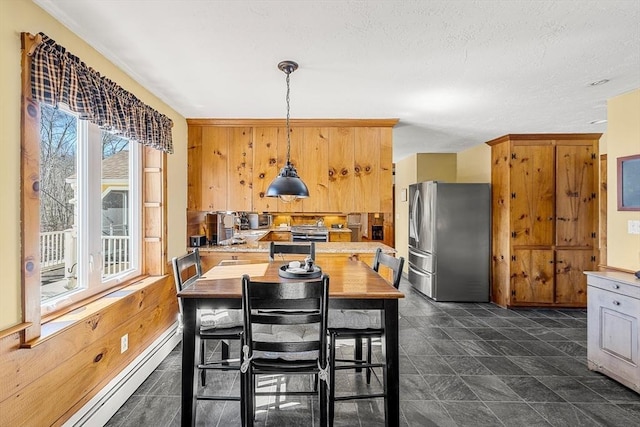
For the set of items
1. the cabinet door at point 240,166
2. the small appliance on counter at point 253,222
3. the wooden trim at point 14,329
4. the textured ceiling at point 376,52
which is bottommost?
the wooden trim at point 14,329

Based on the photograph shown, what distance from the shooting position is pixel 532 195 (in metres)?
4.52

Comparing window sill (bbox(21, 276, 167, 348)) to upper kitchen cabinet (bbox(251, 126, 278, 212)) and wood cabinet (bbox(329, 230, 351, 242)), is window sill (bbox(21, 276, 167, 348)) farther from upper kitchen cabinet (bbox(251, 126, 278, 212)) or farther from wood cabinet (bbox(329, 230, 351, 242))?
wood cabinet (bbox(329, 230, 351, 242))

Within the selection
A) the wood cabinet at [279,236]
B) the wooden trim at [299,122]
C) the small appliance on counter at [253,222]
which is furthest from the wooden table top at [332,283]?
the small appliance on counter at [253,222]

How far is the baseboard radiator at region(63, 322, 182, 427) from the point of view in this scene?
197 cm

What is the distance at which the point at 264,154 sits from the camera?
4.10 m

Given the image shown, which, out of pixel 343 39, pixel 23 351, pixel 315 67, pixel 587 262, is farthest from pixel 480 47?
pixel 587 262

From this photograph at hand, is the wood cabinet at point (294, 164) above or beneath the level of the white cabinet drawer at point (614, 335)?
above

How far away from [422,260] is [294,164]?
8.51 feet

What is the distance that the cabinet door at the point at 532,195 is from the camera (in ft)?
14.8

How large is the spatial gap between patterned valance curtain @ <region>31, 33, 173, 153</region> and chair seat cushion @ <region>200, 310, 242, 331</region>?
1.47m

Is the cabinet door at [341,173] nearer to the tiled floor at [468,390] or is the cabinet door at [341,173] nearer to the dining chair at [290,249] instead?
the dining chair at [290,249]

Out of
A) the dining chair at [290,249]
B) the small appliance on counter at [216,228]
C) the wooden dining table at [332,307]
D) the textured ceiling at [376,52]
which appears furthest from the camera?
the small appliance on counter at [216,228]

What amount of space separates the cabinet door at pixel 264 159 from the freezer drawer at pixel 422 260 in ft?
8.20

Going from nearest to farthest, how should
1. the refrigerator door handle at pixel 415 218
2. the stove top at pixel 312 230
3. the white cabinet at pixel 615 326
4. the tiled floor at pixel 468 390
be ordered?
the tiled floor at pixel 468 390 → the white cabinet at pixel 615 326 → the refrigerator door handle at pixel 415 218 → the stove top at pixel 312 230
